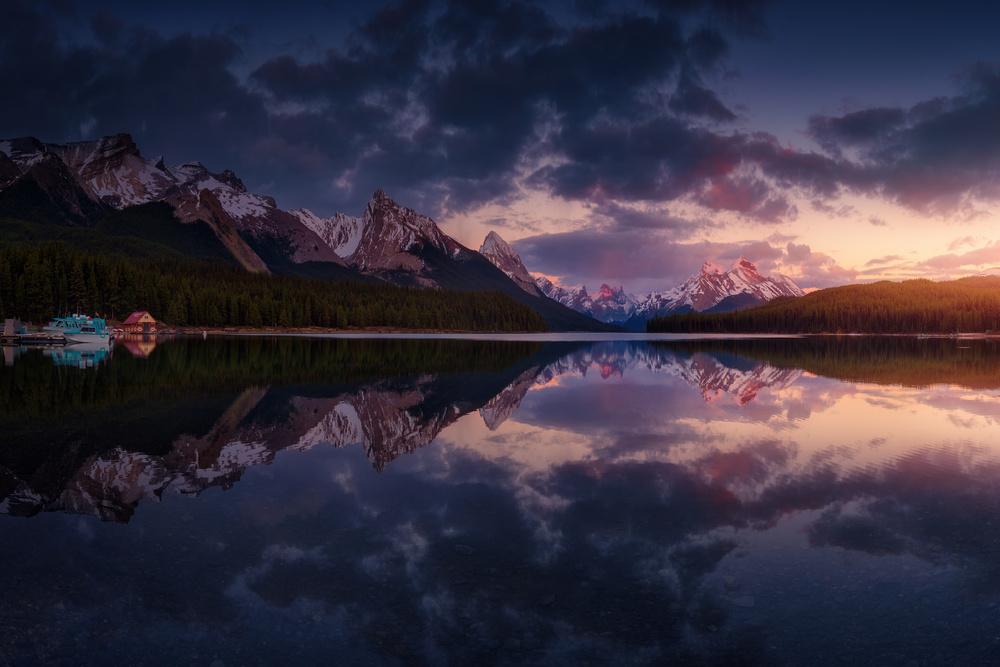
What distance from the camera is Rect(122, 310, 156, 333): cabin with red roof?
159m

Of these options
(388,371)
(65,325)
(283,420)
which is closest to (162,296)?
(65,325)

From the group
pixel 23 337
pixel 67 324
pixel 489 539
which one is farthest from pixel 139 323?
pixel 489 539

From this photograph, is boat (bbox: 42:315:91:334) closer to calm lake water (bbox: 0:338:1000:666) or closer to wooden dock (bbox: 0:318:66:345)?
wooden dock (bbox: 0:318:66:345)

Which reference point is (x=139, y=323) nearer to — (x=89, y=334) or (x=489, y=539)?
(x=89, y=334)

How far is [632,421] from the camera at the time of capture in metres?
29.3

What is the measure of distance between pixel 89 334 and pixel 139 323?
68.2 m

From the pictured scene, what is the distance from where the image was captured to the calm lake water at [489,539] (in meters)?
8.62

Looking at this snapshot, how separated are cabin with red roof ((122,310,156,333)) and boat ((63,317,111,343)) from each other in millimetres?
51896

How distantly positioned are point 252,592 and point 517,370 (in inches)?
1918

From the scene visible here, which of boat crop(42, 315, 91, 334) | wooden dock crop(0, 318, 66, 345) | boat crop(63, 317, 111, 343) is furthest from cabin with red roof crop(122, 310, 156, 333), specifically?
boat crop(63, 317, 111, 343)

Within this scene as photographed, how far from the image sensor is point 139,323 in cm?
16112

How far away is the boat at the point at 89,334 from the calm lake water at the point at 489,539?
262 ft

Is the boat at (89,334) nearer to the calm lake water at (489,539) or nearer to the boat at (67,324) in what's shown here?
the boat at (67,324)

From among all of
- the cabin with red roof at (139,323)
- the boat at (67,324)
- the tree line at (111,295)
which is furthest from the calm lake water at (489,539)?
the cabin with red roof at (139,323)
